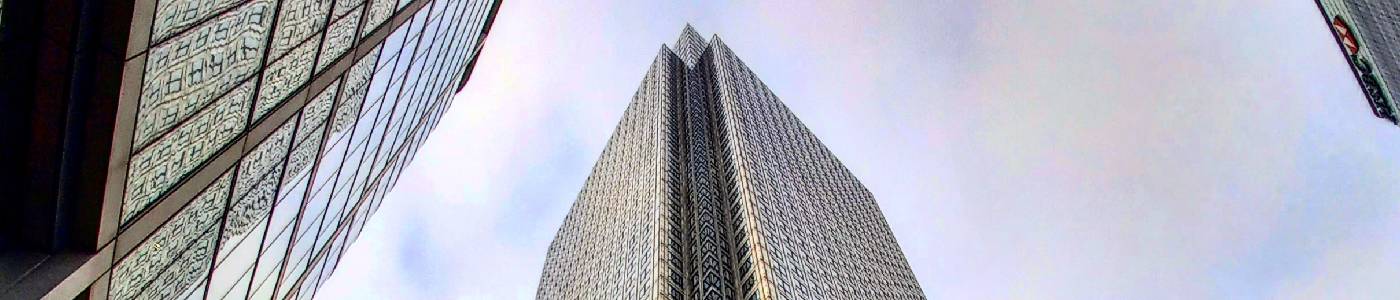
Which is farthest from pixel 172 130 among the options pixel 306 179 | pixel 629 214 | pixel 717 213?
pixel 629 214

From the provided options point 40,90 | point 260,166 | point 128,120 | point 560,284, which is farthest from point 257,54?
point 560,284

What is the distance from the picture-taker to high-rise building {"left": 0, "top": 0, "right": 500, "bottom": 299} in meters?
8.62

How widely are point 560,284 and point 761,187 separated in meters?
35.3

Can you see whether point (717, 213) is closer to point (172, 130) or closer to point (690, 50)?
point (172, 130)

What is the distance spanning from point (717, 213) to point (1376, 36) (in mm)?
78225

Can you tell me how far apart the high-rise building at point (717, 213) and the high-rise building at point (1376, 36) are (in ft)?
198

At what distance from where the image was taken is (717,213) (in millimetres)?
94312

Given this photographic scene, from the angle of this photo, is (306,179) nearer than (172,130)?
No

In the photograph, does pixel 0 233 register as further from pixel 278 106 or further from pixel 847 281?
pixel 847 281

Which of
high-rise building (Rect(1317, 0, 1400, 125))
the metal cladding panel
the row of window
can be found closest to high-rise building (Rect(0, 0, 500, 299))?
the row of window

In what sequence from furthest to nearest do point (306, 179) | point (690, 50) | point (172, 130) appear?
point (690, 50), point (306, 179), point (172, 130)

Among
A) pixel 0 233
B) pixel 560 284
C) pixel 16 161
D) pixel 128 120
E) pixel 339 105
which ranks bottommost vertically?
pixel 560 284

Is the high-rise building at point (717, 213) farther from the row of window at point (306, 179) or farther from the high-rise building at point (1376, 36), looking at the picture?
the high-rise building at point (1376, 36)

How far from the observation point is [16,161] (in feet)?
30.1
